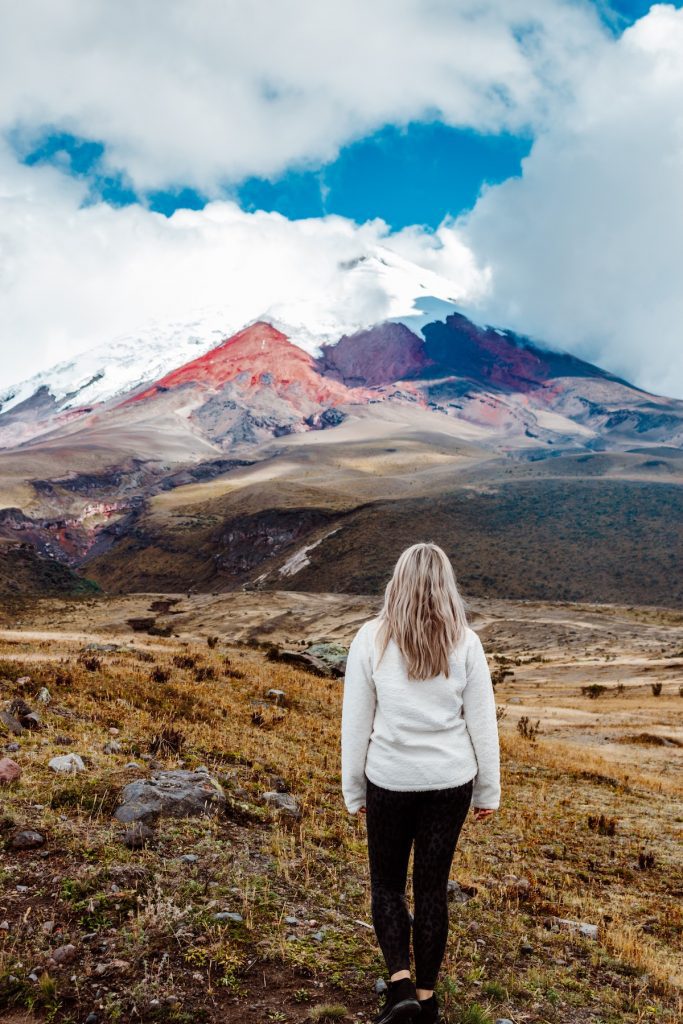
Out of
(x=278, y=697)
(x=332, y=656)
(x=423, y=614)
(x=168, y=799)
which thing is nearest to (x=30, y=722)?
(x=168, y=799)

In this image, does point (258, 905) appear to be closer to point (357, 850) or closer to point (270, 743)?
point (357, 850)

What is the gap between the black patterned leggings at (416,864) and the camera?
394 centimetres

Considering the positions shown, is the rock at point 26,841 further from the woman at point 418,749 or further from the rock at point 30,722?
the rock at point 30,722

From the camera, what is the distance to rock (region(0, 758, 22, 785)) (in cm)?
674

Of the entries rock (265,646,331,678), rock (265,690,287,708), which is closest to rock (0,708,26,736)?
rock (265,690,287,708)

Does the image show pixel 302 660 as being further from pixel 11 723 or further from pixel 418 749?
pixel 418 749

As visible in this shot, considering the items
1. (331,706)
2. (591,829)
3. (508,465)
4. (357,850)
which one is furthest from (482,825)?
(508,465)

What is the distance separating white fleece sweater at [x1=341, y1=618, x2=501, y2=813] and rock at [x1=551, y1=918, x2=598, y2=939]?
104 inches

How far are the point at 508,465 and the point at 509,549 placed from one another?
53.8m

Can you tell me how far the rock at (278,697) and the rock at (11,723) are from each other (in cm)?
708

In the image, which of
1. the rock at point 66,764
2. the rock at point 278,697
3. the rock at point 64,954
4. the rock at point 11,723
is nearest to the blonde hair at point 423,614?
the rock at point 64,954

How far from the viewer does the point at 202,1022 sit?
12.5 ft

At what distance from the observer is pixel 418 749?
3912mm

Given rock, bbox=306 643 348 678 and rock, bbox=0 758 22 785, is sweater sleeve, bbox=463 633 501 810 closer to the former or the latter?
rock, bbox=0 758 22 785
